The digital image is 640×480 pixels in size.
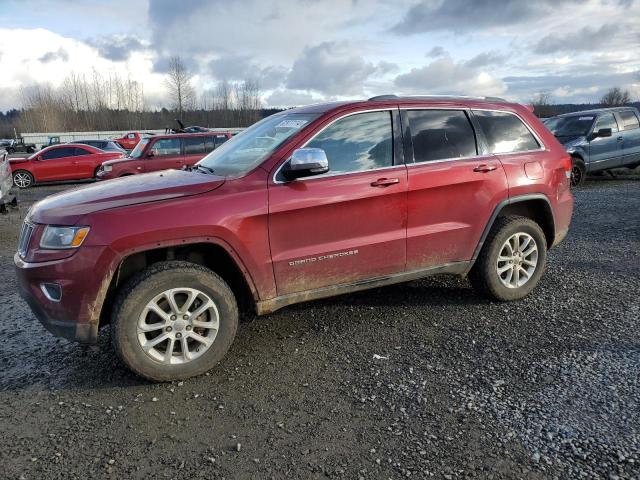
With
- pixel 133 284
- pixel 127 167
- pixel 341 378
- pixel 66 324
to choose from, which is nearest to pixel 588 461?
pixel 341 378

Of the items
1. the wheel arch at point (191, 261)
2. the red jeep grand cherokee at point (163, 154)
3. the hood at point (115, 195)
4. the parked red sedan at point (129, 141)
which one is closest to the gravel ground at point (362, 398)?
the wheel arch at point (191, 261)

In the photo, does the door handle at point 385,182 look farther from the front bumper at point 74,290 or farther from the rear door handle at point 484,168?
the front bumper at point 74,290

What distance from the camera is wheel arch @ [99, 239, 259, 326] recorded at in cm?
331

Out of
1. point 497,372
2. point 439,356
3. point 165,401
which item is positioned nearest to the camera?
point 165,401

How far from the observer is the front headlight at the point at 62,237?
120 inches

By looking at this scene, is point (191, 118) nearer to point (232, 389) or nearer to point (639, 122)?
point (639, 122)

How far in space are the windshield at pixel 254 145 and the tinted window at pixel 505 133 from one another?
1.66 metres

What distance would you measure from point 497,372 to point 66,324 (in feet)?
9.46

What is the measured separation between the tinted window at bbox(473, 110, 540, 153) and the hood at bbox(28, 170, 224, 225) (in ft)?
8.14

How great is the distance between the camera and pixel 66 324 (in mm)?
3146

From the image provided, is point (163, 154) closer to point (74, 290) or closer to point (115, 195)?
point (115, 195)

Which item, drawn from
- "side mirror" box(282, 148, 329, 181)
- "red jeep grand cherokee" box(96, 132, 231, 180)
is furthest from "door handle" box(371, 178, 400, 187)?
"red jeep grand cherokee" box(96, 132, 231, 180)

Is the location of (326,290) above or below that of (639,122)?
below

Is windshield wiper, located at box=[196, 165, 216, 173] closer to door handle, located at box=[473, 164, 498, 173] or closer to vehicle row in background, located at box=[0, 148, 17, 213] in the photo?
door handle, located at box=[473, 164, 498, 173]
